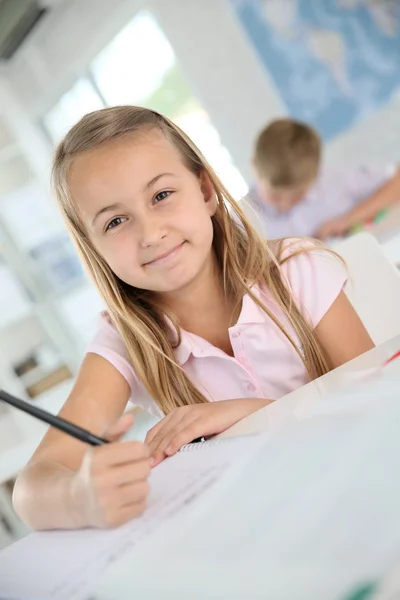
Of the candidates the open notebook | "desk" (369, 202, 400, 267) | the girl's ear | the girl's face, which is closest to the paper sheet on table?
the open notebook

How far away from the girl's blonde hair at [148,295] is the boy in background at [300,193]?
1784 mm

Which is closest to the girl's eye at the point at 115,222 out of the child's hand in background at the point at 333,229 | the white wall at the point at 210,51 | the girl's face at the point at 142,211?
the girl's face at the point at 142,211

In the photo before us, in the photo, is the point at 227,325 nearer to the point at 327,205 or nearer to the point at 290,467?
the point at 290,467

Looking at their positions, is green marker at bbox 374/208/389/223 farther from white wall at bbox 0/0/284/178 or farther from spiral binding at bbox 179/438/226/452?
spiral binding at bbox 179/438/226/452

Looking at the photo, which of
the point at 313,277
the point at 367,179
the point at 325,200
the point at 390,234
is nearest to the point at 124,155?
the point at 313,277

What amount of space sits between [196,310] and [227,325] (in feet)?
0.15

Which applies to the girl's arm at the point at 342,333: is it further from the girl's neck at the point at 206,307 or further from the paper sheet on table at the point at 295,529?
the paper sheet on table at the point at 295,529

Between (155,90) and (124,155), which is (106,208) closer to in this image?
(124,155)

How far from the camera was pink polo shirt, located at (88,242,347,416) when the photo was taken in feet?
2.75

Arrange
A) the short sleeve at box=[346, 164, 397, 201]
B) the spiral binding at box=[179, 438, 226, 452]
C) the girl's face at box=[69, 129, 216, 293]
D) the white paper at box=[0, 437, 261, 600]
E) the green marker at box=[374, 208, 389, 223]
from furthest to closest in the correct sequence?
the short sleeve at box=[346, 164, 397, 201], the green marker at box=[374, 208, 389, 223], the girl's face at box=[69, 129, 216, 293], the spiral binding at box=[179, 438, 226, 452], the white paper at box=[0, 437, 261, 600]

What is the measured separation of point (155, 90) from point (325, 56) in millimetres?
845

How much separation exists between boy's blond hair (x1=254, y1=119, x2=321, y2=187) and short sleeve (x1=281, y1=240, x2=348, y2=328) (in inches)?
74.5

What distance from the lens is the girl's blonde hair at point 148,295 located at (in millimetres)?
827

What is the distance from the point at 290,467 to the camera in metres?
0.41
